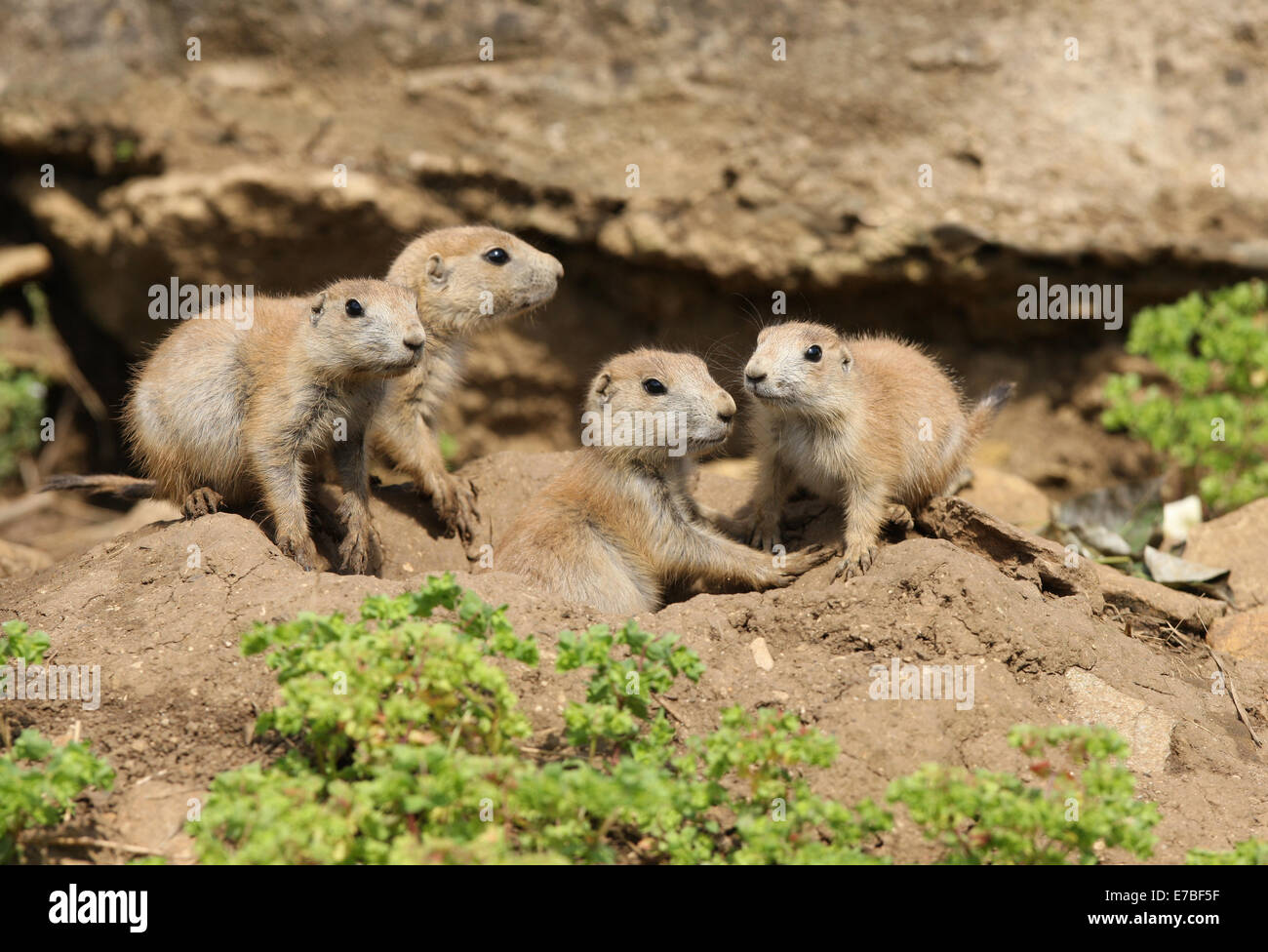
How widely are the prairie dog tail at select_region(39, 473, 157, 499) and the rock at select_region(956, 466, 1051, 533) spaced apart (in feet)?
19.4

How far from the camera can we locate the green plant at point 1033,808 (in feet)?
14.4

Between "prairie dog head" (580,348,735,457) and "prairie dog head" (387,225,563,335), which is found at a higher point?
"prairie dog head" (387,225,563,335)

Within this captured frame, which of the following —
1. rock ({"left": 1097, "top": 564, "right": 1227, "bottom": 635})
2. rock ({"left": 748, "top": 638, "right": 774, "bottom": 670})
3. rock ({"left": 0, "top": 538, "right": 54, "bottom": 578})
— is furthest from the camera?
rock ({"left": 0, "top": 538, "right": 54, "bottom": 578})

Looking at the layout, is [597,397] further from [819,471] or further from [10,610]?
[10,610]

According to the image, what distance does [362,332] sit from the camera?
6.98 metres

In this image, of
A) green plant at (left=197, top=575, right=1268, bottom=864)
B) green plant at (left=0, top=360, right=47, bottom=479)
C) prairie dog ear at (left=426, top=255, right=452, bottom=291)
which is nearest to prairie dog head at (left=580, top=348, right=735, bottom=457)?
prairie dog ear at (left=426, top=255, right=452, bottom=291)

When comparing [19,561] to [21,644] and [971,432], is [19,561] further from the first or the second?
[971,432]

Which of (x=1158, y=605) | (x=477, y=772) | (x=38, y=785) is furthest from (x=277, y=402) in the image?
(x=1158, y=605)

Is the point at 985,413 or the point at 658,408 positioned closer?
the point at 658,408

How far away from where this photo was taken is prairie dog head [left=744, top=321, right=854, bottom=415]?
712 centimetres

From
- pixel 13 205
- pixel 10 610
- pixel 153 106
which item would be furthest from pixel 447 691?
pixel 13 205

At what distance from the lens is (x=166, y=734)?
5.57 metres

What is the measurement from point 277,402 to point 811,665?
3.44m

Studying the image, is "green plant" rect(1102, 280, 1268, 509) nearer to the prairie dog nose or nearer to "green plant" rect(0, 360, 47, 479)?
the prairie dog nose
